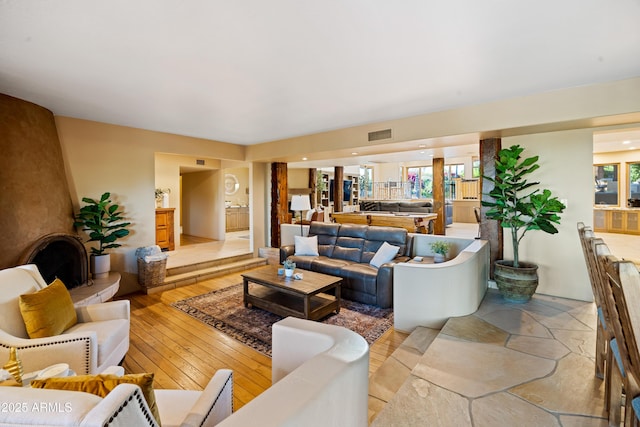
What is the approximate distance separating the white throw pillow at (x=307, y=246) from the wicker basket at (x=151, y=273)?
219 centimetres

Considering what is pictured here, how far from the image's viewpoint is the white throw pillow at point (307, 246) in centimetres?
510

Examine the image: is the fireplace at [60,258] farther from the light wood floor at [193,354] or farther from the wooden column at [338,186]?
the wooden column at [338,186]

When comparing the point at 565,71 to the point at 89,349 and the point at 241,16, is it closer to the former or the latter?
the point at 241,16

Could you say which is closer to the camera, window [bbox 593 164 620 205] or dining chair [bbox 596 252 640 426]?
dining chair [bbox 596 252 640 426]

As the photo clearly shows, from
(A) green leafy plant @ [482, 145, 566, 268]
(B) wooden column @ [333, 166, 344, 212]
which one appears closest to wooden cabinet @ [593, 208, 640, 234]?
(A) green leafy plant @ [482, 145, 566, 268]

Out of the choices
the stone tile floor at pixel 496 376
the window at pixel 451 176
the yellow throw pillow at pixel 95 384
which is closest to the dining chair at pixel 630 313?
the stone tile floor at pixel 496 376

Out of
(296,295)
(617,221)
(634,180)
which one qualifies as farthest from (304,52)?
(634,180)

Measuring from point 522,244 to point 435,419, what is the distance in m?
3.23

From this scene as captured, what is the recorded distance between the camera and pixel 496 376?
2.20 meters

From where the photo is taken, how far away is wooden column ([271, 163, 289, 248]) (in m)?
6.80

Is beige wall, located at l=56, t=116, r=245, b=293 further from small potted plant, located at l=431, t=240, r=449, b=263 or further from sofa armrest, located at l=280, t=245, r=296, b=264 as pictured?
small potted plant, located at l=431, t=240, r=449, b=263

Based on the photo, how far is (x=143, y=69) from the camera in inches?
103

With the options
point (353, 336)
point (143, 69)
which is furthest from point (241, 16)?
point (353, 336)

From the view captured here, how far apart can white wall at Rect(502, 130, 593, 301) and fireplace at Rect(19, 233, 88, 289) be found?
6.07 meters
